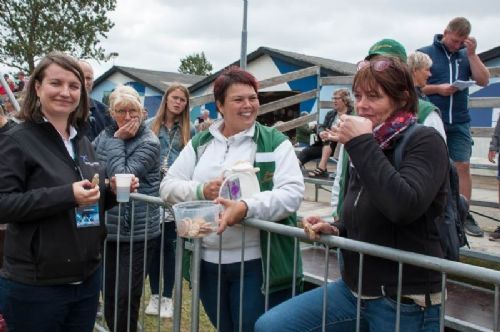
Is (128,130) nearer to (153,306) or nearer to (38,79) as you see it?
(38,79)

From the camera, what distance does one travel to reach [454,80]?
459 cm

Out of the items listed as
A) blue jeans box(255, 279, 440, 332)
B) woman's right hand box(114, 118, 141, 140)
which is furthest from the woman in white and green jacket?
woman's right hand box(114, 118, 141, 140)

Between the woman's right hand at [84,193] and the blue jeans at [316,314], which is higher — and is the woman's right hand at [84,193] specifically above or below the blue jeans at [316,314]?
above

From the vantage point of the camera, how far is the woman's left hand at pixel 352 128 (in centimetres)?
185

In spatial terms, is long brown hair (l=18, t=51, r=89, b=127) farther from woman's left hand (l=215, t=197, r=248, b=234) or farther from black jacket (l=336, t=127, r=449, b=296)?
black jacket (l=336, t=127, r=449, b=296)

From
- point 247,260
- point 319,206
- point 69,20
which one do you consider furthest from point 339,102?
point 69,20

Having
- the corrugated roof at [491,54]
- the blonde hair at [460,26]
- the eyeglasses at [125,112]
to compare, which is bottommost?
the eyeglasses at [125,112]

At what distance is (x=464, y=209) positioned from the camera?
214 centimetres

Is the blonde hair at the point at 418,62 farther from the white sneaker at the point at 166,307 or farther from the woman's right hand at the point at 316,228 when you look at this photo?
the white sneaker at the point at 166,307

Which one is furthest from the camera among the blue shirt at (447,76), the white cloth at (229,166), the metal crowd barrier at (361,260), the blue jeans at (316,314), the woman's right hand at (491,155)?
the woman's right hand at (491,155)

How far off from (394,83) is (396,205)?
0.53 metres

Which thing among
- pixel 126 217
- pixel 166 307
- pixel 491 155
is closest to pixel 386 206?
pixel 126 217

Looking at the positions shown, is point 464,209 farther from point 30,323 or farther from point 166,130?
point 166,130

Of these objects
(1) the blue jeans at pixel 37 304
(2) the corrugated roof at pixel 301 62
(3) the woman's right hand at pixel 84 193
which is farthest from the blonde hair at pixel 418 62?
(2) the corrugated roof at pixel 301 62
